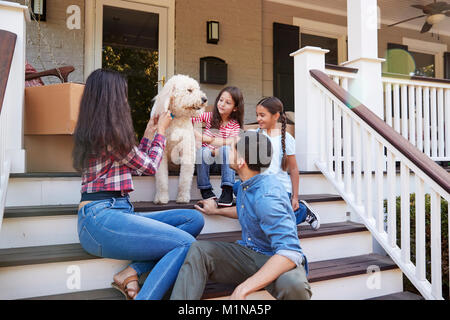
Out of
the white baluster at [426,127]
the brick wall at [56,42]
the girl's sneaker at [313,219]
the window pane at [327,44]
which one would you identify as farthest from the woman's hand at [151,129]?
the window pane at [327,44]

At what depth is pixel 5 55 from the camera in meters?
2.12

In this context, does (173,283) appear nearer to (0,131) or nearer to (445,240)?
(0,131)

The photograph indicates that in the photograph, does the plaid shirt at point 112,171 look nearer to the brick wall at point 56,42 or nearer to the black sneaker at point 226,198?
the black sneaker at point 226,198

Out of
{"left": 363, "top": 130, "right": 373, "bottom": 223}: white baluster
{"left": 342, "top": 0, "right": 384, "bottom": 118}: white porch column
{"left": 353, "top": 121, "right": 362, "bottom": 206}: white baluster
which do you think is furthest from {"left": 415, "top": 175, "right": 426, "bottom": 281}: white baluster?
{"left": 342, "top": 0, "right": 384, "bottom": 118}: white porch column

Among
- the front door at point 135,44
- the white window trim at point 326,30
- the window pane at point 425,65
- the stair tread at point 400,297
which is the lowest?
the stair tread at point 400,297

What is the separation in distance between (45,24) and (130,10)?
1175mm

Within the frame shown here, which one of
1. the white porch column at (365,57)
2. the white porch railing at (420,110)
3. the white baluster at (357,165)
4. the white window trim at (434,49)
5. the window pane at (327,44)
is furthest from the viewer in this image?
the white window trim at (434,49)

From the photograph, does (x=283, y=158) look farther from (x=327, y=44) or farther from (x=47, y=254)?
(x=327, y=44)

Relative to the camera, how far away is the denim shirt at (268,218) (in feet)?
5.08

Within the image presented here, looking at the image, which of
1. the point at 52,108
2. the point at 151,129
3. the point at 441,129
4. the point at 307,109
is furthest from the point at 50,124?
the point at 441,129

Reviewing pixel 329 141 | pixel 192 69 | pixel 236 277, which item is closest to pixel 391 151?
pixel 329 141

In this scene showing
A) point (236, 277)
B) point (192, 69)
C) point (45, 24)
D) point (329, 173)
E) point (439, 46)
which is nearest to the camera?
point (236, 277)

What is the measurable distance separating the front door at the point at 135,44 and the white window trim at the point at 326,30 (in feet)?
8.39

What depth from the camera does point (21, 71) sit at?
103 inches
